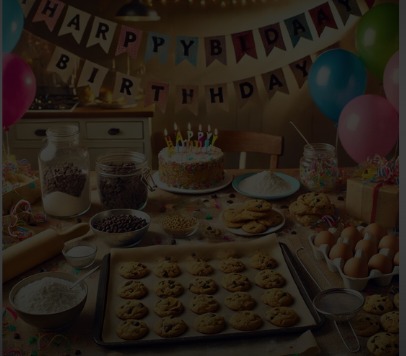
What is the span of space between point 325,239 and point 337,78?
2.21 feet

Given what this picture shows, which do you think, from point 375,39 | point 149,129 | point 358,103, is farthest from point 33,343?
point 149,129

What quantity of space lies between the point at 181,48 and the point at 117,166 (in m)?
0.50

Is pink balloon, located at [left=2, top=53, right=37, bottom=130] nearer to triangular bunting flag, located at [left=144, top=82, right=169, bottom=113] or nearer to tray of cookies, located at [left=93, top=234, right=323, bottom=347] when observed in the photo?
triangular bunting flag, located at [left=144, top=82, right=169, bottom=113]

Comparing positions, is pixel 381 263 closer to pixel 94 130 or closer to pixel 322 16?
pixel 322 16

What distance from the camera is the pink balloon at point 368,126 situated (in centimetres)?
152

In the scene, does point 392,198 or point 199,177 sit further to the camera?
point 199,177

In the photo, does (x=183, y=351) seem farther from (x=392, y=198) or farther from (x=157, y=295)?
(x=392, y=198)

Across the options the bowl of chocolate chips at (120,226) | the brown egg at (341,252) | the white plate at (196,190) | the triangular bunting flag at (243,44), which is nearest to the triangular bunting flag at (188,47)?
the triangular bunting flag at (243,44)

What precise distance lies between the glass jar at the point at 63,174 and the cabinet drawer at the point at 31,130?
1.23 meters

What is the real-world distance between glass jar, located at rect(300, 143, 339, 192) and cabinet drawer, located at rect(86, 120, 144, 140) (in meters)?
1.23

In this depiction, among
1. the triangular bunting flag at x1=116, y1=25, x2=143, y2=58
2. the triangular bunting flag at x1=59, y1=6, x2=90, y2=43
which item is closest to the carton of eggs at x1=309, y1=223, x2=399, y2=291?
the triangular bunting flag at x1=116, y1=25, x2=143, y2=58

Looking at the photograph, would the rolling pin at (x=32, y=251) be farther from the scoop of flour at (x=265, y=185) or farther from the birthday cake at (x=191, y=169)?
the scoop of flour at (x=265, y=185)

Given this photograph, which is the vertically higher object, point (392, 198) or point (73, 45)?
point (73, 45)

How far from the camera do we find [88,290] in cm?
112
